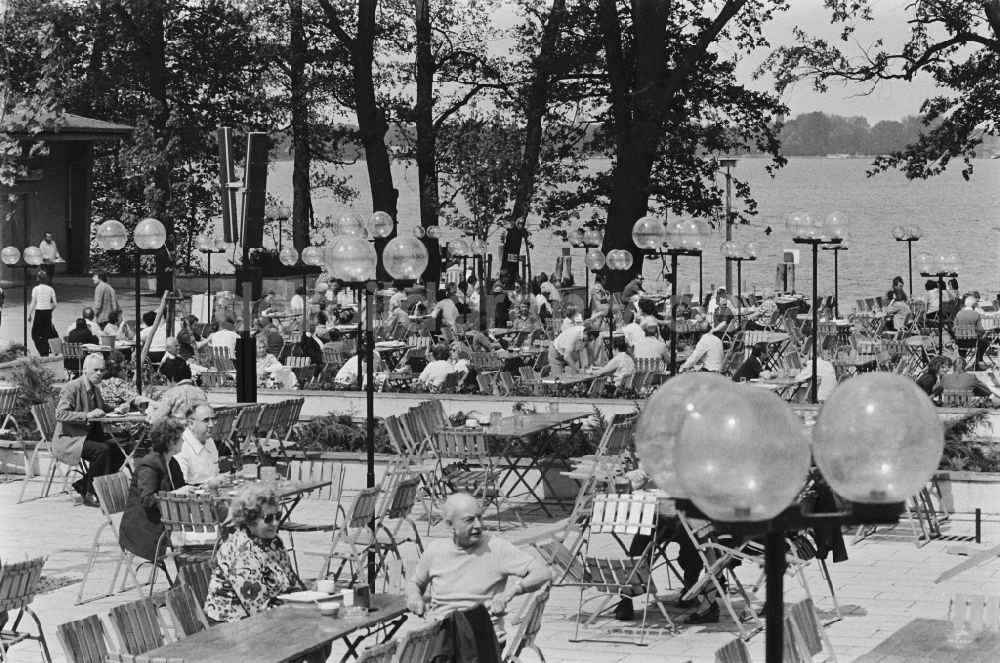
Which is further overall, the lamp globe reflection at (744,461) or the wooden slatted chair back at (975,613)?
the wooden slatted chair back at (975,613)

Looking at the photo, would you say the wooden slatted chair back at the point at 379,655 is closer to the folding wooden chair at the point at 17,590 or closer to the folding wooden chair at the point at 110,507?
the folding wooden chair at the point at 17,590

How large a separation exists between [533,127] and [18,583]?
31.7 meters

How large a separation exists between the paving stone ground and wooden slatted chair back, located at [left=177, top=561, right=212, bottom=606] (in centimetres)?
116

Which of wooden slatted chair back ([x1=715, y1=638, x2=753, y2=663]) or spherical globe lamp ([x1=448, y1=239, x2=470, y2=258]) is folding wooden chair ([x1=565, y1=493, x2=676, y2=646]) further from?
Answer: spherical globe lamp ([x1=448, y1=239, x2=470, y2=258])

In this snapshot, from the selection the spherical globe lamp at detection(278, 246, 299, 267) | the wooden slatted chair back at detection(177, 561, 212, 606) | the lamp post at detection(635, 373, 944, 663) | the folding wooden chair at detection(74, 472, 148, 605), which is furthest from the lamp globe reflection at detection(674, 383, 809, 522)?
the spherical globe lamp at detection(278, 246, 299, 267)

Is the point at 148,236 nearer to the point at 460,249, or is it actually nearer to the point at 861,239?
the point at 460,249

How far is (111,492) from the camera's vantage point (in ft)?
35.2

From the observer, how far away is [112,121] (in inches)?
1876

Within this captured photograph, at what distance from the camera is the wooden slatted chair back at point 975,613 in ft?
23.4

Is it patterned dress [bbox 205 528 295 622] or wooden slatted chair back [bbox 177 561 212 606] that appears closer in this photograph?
patterned dress [bbox 205 528 295 622]

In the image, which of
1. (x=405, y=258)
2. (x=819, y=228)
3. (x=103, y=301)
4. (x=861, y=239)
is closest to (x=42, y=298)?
(x=103, y=301)

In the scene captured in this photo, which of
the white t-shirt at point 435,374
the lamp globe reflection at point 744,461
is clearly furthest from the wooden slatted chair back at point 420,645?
the white t-shirt at point 435,374

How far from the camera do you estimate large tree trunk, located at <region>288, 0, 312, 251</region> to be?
42.5 meters

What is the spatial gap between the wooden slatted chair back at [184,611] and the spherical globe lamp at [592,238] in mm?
26978
